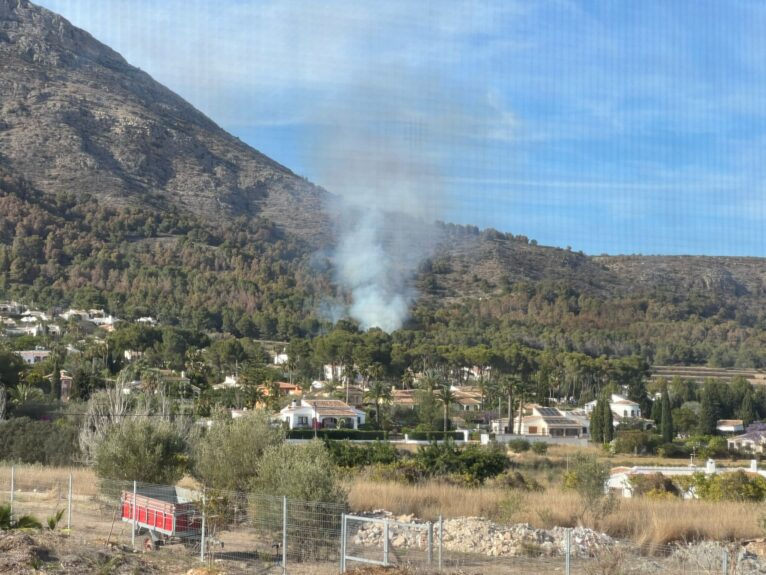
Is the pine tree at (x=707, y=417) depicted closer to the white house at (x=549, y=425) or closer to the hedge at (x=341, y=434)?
the white house at (x=549, y=425)

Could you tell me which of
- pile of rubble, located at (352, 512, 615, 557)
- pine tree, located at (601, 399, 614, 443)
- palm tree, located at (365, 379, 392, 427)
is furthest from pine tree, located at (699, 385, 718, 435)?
pile of rubble, located at (352, 512, 615, 557)

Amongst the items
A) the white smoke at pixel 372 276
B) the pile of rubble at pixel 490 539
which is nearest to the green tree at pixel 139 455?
the pile of rubble at pixel 490 539

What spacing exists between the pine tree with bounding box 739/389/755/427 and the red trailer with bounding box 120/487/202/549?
5987cm

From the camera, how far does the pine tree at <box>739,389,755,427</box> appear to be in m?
70.3

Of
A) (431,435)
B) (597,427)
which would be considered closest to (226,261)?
(597,427)

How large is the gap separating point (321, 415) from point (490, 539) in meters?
43.6

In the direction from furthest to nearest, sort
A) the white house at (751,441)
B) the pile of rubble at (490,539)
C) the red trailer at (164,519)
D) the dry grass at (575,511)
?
the white house at (751,441) < the dry grass at (575,511) < the pile of rubble at (490,539) < the red trailer at (164,519)

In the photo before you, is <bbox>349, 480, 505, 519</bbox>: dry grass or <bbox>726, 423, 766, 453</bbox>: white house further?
<bbox>726, 423, 766, 453</bbox>: white house

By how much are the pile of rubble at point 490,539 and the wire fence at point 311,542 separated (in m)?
0.03

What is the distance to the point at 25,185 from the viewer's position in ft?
477

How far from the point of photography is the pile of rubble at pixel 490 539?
17453 mm

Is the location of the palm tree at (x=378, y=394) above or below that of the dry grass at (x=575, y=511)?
above

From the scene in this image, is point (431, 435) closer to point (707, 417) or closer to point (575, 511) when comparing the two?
point (707, 417)

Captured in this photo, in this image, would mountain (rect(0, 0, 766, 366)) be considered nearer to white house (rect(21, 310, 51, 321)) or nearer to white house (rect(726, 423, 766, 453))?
white house (rect(21, 310, 51, 321))
